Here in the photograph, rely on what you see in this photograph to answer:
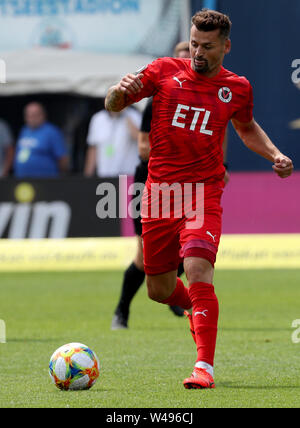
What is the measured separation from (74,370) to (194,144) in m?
1.65

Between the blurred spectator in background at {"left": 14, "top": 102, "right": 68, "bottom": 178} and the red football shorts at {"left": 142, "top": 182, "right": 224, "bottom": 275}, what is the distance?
32.8 ft

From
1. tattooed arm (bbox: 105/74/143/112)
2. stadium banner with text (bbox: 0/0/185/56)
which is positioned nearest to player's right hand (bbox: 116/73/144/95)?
tattooed arm (bbox: 105/74/143/112)

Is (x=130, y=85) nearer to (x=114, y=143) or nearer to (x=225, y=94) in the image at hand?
(x=225, y=94)

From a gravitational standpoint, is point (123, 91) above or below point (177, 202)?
above

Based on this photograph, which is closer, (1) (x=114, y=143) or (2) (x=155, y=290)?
(2) (x=155, y=290)

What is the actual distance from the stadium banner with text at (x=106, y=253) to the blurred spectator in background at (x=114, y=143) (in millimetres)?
1304

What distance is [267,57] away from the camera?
1744 cm

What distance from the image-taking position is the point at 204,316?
6367 mm

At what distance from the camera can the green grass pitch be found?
5883 mm

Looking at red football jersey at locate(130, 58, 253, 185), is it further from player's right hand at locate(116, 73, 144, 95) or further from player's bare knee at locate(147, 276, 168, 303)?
player's bare knee at locate(147, 276, 168, 303)

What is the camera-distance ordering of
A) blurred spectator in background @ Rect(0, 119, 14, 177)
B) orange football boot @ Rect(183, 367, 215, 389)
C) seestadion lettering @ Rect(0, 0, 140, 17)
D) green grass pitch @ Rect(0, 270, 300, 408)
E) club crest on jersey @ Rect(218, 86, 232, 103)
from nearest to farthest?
1. green grass pitch @ Rect(0, 270, 300, 408)
2. orange football boot @ Rect(183, 367, 215, 389)
3. club crest on jersey @ Rect(218, 86, 232, 103)
4. blurred spectator in background @ Rect(0, 119, 14, 177)
5. seestadion lettering @ Rect(0, 0, 140, 17)

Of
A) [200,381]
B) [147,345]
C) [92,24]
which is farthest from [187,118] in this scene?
[92,24]

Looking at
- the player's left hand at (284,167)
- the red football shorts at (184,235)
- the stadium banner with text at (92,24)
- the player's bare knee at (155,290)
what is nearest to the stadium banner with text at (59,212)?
the stadium banner with text at (92,24)
